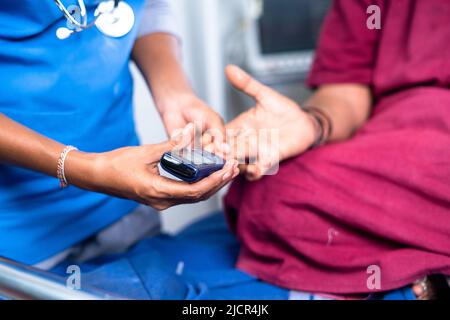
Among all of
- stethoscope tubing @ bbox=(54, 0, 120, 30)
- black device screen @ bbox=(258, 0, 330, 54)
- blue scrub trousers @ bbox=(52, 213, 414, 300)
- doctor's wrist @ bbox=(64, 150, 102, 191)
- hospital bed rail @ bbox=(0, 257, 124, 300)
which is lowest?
blue scrub trousers @ bbox=(52, 213, 414, 300)

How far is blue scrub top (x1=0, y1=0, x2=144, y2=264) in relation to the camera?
61cm

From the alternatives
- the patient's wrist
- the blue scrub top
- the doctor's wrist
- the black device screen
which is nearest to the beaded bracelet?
the doctor's wrist

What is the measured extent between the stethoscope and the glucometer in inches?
7.4

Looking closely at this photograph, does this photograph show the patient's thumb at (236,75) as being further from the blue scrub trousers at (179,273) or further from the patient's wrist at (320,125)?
the blue scrub trousers at (179,273)

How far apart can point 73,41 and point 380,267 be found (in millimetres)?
464

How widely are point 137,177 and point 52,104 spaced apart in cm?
19

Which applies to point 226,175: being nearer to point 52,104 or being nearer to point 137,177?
point 137,177

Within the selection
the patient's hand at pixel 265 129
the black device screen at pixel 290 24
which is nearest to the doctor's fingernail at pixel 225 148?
the patient's hand at pixel 265 129

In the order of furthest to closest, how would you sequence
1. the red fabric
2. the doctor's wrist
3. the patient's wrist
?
the patient's wrist → the red fabric → the doctor's wrist

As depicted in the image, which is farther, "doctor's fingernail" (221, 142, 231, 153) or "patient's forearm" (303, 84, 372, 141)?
"patient's forearm" (303, 84, 372, 141)

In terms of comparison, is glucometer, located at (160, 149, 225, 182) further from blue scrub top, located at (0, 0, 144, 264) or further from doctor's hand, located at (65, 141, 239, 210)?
blue scrub top, located at (0, 0, 144, 264)

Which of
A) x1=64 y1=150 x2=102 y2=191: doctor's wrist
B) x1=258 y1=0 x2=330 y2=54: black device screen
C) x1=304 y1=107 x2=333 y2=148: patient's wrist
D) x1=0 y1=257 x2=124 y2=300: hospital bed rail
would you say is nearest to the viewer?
x1=0 y1=257 x2=124 y2=300: hospital bed rail

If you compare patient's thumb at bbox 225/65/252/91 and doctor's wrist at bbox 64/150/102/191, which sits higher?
patient's thumb at bbox 225/65/252/91

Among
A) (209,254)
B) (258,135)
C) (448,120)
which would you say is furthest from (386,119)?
(209,254)
